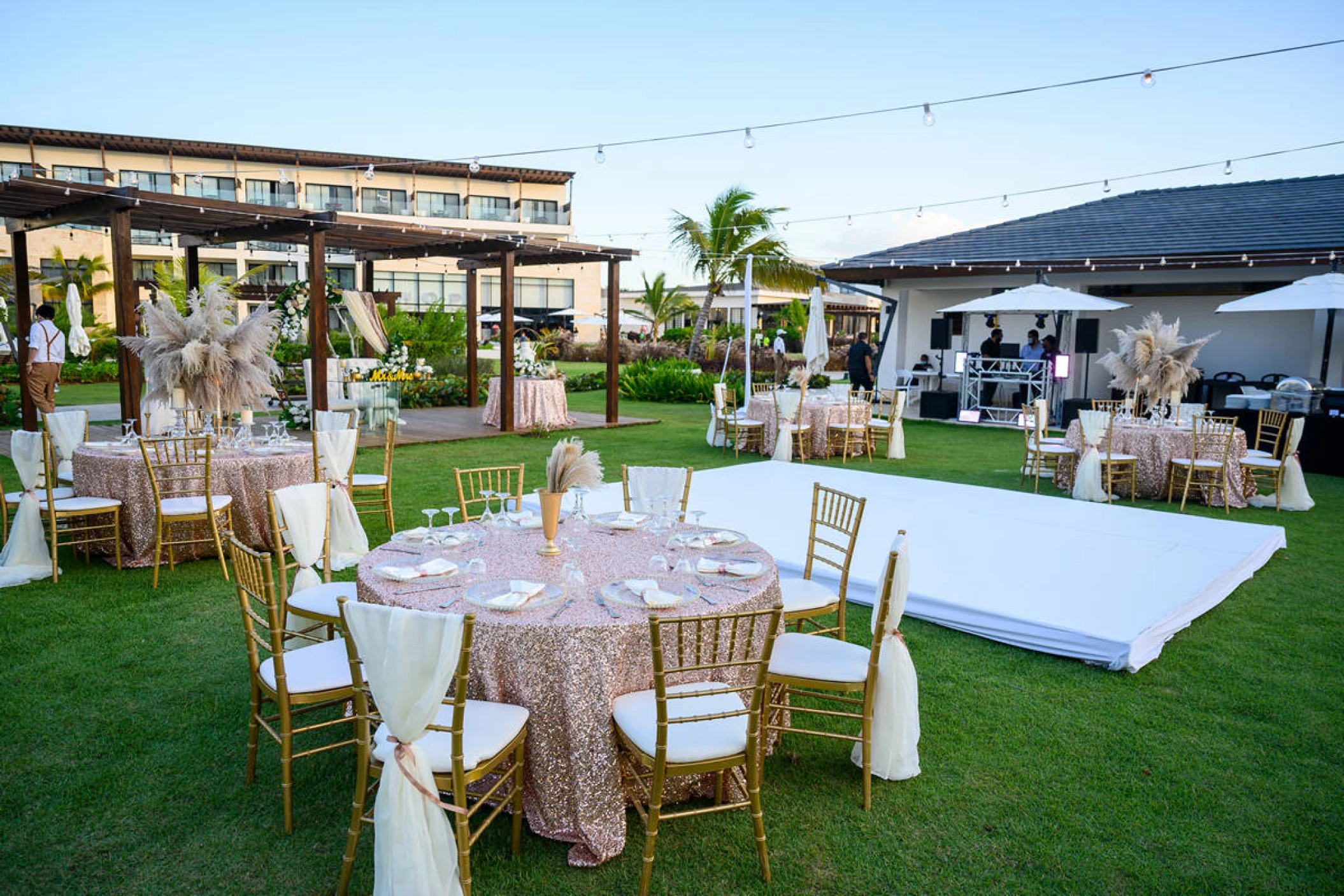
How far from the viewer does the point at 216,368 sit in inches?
259

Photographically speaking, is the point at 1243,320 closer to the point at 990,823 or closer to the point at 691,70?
the point at 691,70

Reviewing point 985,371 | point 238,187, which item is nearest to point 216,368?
point 985,371

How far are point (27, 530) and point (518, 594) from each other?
4764 mm

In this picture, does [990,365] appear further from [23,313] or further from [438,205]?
[438,205]

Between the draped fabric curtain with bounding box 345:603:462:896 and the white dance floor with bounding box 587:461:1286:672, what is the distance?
3.55 metres

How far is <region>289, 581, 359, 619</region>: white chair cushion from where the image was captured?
3773 mm

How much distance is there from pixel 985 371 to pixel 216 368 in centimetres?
1389

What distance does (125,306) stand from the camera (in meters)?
9.52

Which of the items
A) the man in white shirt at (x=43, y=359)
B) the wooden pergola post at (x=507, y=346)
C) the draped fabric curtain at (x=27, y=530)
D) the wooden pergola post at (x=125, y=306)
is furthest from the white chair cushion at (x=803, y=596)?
the man in white shirt at (x=43, y=359)

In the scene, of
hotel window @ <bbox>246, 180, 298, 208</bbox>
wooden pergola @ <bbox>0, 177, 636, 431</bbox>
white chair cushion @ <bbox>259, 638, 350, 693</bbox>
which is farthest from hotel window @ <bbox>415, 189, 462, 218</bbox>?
white chair cushion @ <bbox>259, 638, 350, 693</bbox>

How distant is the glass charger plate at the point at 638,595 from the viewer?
9.82ft

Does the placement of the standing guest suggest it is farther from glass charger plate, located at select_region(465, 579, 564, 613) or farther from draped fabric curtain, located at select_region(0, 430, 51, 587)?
glass charger plate, located at select_region(465, 579, 564, 613)

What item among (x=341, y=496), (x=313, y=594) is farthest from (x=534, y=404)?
(x=313, y=594)

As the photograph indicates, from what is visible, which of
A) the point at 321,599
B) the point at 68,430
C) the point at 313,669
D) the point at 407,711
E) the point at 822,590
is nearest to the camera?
the point at 407,711
